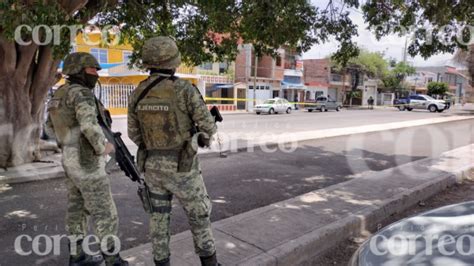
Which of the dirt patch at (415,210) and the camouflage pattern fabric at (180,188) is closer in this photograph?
the camouflage pattern fabric at (180,188)

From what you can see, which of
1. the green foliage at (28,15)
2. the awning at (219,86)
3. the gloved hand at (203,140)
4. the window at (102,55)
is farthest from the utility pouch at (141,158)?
the awning at (219,86)

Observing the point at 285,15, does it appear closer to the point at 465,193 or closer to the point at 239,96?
the point at 465,193

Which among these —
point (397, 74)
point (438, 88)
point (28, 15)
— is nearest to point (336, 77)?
point (397, 74)

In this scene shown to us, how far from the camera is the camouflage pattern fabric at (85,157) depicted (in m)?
2.80

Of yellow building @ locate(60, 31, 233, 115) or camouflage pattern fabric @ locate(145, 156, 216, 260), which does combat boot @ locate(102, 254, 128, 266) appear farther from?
yellow building @ locate(60, 31, 233, 115)

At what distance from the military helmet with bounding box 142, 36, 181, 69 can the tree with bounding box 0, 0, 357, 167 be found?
279cm

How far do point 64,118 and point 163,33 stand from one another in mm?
5108

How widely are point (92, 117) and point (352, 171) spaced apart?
19.8 feet

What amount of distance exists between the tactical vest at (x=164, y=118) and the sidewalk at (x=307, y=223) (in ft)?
3.65

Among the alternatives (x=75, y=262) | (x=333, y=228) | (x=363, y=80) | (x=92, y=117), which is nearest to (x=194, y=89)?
(x=92, y=117)

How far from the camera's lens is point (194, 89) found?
9.04ft

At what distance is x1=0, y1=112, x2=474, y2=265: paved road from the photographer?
165 inches
